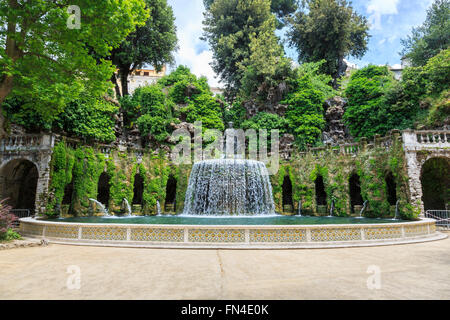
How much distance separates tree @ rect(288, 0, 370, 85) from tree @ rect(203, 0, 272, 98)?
4.92m

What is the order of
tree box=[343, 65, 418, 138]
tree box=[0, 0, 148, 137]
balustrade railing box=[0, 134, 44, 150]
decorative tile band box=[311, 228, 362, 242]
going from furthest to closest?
1. tree box=[343, 65, 418, 138]
2. balustrade railing box=[0, 134, 44, 150]
3. tree box=[0, 0, 148, 137]
4. decorative tile band box=[311, 228, 362, 242]

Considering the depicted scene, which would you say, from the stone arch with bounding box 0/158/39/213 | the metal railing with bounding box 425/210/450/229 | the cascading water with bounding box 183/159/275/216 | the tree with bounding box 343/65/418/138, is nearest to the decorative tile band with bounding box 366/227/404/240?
the metal railing with bounding box 425/210/450/229

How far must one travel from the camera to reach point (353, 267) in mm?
4996

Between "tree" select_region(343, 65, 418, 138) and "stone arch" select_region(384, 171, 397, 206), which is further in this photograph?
"tree" select_region(343, 65, 418, 138)

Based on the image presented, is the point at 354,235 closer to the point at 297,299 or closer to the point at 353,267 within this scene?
the point at 353,267

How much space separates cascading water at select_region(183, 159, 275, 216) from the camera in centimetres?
1858

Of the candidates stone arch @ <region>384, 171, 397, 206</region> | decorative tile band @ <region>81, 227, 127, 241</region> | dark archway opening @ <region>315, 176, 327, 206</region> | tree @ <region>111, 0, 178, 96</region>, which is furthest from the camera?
tree @ <region>111, 0, 178, 96</region>

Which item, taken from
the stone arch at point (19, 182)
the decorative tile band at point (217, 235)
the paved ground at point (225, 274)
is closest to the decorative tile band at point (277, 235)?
the decorative tile band at point (217, 235)

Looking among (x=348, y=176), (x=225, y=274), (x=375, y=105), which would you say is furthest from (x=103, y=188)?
(x=375, y=105)

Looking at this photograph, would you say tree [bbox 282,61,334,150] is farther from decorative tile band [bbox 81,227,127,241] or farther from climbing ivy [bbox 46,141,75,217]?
decorative tile band [bbox 81,227,127,241]

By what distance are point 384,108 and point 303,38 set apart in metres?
15.4

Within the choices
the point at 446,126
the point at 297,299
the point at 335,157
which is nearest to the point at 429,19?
the point at 446,126

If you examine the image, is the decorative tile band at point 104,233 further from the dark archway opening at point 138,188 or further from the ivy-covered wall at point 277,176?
the dark archway opening at point 138,188

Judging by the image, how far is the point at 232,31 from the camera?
33.5 meters
